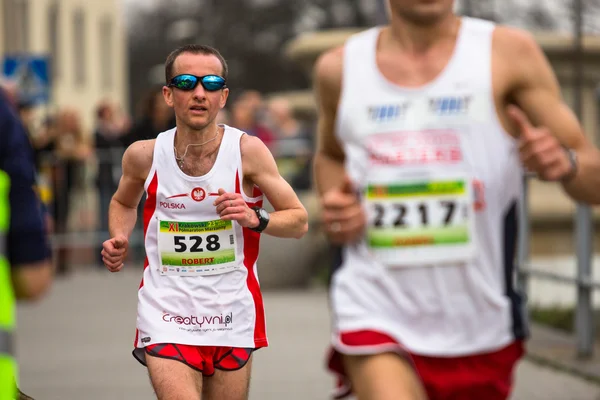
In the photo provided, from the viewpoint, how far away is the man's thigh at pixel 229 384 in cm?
447

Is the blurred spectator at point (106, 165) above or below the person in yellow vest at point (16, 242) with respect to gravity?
below

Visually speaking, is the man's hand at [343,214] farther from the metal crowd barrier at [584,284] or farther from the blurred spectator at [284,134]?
the metal crowd barrier at [584,284]

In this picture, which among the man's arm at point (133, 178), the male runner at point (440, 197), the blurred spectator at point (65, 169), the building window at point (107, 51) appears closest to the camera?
the male runner at point (440, 197)

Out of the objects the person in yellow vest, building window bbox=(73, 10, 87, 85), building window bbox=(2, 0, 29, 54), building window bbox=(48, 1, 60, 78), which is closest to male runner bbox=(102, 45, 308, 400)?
the person in yellow vest

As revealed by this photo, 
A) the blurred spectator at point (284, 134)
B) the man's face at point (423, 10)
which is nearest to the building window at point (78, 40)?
the blurred spectator at point (284, 134)

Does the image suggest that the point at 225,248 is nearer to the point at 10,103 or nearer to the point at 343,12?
the point at 10,103

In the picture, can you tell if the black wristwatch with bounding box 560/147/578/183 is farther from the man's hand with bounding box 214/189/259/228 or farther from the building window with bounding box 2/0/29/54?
the building window with bounding box 2/0/29/54

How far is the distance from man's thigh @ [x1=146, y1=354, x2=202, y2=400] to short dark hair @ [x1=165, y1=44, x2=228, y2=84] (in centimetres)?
86

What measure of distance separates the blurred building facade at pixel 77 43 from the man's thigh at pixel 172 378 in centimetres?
3586

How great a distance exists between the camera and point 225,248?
170 inches

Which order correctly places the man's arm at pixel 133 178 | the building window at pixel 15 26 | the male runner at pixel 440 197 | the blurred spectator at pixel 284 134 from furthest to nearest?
the building window at pixel 15 26 → the blurred spectator at pixel 284 134 → the man's arm at pixel 133 178 → the male runner at pixel 440 197

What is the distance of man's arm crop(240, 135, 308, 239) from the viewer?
429 cm

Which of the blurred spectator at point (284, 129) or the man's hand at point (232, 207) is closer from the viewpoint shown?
the man's hand at point (232, 207)

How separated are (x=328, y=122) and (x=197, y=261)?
545 mm
